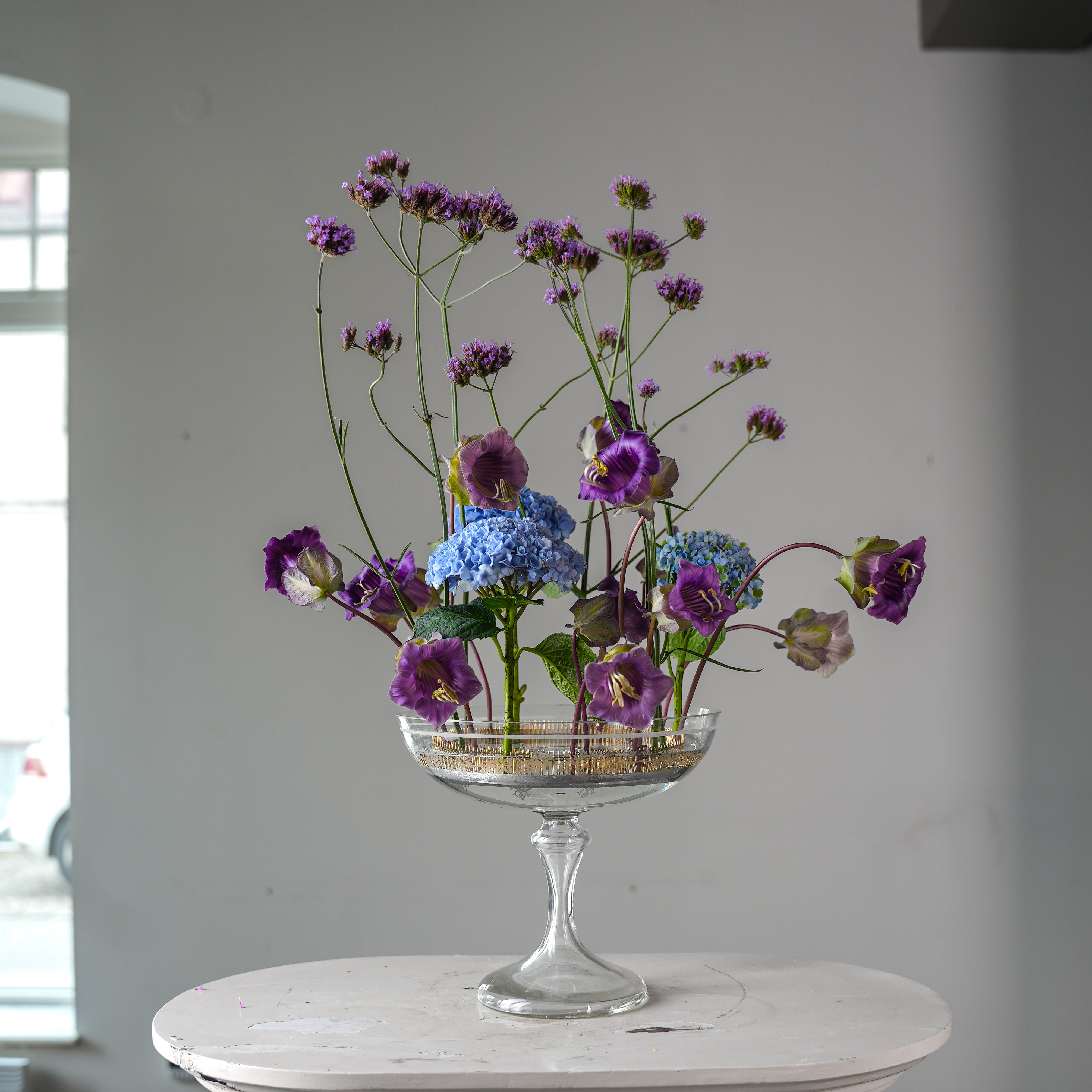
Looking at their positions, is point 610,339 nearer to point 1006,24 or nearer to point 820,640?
point 820,640

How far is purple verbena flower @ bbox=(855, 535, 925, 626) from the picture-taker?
0.76 meters

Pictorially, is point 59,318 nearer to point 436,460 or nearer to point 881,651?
point 436,460

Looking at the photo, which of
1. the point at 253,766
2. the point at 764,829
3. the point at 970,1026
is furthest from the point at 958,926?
the point at 253,766

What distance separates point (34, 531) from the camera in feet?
6.93

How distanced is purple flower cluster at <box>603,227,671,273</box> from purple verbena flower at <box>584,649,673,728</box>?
318mm

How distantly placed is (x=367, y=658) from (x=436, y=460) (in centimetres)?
103

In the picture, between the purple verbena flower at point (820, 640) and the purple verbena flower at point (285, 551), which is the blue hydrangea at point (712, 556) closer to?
the purple verbena flower at point (820, 640)

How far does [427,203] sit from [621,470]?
10.9 inches

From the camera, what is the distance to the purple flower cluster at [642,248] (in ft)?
2.77

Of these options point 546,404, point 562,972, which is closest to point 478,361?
point 546,404

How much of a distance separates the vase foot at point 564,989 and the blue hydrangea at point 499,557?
1.15ft

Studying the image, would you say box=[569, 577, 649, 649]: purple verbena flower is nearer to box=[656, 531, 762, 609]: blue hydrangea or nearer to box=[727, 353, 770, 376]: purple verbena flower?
box=[656, 531, 762, 609]: blue hydrangea

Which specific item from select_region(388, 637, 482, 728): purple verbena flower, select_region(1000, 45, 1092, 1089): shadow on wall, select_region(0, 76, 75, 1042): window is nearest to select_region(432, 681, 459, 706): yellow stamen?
select_region(388, 637, 482, 728): purple verbena flower

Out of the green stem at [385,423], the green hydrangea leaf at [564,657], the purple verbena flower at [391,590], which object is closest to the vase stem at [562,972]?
the green hydrangea leaf at [564,657]
